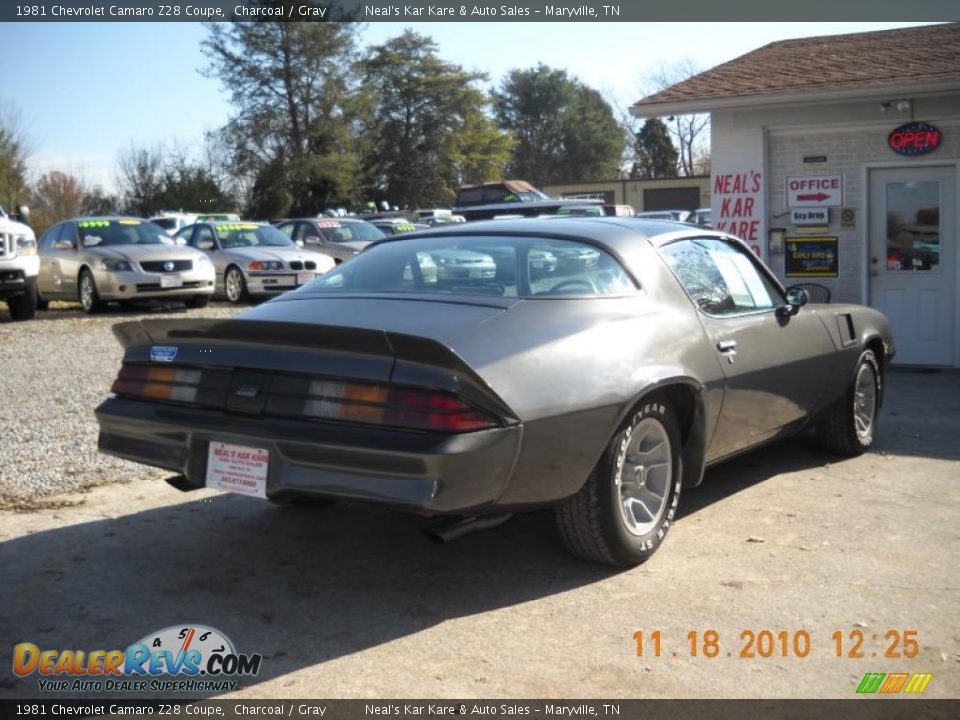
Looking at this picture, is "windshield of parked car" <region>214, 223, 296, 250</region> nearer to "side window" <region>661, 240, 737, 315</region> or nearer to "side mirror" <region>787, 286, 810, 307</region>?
"side mirror" <region>787, 286, 810, 307</region>

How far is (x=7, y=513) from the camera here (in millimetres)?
5340

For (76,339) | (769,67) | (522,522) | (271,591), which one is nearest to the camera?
(271,591)

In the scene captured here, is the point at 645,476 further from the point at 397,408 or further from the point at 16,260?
the point at 16,260

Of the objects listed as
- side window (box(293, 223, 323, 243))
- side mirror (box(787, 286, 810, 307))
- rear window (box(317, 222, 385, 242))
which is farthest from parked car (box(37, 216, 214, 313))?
side mirror (box(787, 286, 810, 307))

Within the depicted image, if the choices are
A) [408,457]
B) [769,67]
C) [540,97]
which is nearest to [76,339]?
[769,67]

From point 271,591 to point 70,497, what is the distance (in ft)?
6.58

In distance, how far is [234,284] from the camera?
1792 cm

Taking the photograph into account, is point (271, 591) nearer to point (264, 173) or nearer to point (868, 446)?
point (868, 446)

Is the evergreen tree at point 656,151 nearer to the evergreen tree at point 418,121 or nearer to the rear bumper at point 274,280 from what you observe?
the evergreen tree at point 418,121

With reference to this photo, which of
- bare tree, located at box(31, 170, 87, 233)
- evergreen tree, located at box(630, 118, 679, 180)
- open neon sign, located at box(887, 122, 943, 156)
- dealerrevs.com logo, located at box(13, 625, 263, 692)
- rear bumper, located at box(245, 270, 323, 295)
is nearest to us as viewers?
dealerrevs.com logo, located at box(13, 625, 263, 692)

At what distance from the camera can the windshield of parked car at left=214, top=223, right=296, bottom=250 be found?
61.0ft

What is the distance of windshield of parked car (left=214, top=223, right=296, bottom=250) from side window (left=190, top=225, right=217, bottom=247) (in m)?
0.13

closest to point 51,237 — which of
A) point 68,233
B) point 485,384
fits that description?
point 68,233

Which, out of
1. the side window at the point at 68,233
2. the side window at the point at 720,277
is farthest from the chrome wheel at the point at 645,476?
the side window at the point at 68,233
